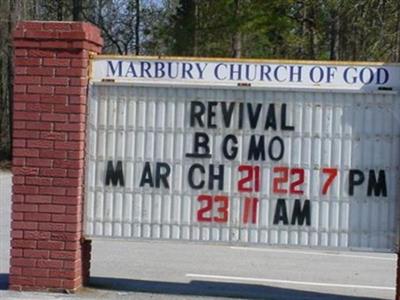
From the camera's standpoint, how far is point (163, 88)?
30.0 feet

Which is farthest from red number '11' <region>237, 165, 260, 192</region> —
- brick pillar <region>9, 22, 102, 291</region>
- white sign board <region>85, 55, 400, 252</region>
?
brick pillar <region>9, 22, 102, 291</region>

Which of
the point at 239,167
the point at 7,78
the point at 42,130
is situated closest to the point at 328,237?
the point at 239,167

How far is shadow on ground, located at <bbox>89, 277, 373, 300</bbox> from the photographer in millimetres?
9680

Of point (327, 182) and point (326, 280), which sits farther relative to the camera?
point (326, 280)

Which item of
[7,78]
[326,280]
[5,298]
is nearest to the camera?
[5,298]

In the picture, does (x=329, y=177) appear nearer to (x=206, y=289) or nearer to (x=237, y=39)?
(x=206, y=289)

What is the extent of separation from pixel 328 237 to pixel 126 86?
246cm

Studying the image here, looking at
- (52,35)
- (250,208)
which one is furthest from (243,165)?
(52,35)

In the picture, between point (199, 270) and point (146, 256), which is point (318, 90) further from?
point (146, 256)

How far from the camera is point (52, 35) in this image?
29.3 feet

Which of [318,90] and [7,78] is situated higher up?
[7,78]

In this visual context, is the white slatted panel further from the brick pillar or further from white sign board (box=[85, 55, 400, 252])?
the brick pillar

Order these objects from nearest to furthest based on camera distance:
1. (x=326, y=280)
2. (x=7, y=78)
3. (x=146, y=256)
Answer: (x=326, y=280)
(x=146, y=256)
(x=7, y=78)

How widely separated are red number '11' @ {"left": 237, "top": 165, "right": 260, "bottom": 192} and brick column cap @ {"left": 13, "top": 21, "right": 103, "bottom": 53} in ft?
6.36
